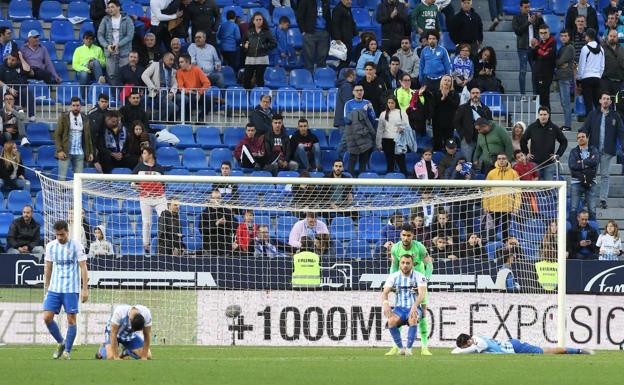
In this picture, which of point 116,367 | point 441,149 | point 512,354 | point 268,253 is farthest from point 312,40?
point 116,367

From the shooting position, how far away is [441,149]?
26.4 m

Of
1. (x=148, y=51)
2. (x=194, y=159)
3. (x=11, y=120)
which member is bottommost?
(x=194, y=159)

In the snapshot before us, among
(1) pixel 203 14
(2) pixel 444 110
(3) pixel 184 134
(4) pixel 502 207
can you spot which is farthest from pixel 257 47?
(4) pixel 502 207

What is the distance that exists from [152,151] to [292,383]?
35.5 ft

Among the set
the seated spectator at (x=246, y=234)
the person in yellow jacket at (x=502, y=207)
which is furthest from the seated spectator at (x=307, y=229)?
the person in yellow jacket at (x=502, y=207)

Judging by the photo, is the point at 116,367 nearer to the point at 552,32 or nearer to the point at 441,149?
the point at 441,149

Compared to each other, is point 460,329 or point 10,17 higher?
point 10,17

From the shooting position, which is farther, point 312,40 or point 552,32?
point 552,32

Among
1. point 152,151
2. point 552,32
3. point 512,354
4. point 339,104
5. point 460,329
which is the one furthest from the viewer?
point 552,32

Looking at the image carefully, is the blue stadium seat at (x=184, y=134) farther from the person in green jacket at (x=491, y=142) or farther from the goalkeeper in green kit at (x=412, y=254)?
the goalkeeper in green kit at (x=412, y=254)

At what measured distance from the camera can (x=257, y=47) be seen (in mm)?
26953

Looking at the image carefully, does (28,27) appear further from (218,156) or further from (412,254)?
(412,254)

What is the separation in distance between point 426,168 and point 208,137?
4.16 m

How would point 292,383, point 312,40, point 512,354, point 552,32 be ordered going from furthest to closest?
point 552,32
point 312,40
point 512,354
point 292,383
